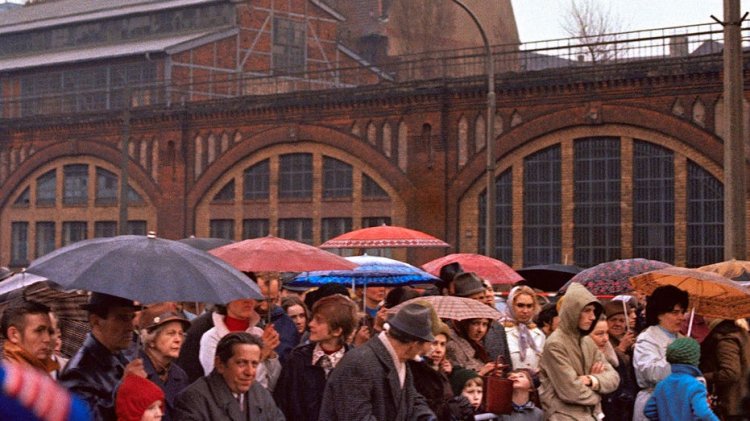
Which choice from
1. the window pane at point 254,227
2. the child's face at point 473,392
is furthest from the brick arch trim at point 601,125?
the child's face at point 473,392

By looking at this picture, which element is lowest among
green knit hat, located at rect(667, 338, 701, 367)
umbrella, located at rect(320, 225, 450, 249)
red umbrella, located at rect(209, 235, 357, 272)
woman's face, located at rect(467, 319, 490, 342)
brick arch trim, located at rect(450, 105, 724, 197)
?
green knit hat, located at rect(667, 338, 701, 367)

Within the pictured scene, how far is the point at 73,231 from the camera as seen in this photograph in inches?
1921

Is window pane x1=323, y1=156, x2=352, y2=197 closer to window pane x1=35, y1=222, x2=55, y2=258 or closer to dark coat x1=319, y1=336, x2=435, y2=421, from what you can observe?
window pane x1=35, y1=222, x2=55, y2=258

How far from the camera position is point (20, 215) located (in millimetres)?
49594

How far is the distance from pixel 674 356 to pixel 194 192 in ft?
120

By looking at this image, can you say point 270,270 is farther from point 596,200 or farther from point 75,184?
point 75,184

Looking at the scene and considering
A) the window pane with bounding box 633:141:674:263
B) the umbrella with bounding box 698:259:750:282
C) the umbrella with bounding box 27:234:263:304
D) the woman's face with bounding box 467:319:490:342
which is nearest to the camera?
the umbrella with bounding box 27:234:263:304

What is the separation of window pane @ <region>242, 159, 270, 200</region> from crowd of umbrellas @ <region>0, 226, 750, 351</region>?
81.0 feet

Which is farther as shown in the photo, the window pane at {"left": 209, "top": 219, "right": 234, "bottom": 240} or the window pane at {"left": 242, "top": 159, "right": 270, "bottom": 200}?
the window pane at {"left": 209, "top": 219, "right": 234, "bottom": 240}

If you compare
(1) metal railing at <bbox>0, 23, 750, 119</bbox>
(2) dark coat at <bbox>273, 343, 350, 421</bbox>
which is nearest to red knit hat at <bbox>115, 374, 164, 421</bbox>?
(2) dark coat at <bbox>273, 343, 350, 421</bbox>

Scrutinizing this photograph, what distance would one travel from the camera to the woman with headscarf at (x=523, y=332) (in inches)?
412

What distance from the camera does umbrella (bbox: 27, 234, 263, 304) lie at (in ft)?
21.9

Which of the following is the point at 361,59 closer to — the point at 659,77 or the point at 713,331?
the point at 659,77

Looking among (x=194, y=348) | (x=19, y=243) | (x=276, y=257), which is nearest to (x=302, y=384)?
(x=194, y=348)
